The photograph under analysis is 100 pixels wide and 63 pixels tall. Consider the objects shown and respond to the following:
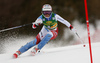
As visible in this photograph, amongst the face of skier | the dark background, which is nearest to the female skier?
the face of skier

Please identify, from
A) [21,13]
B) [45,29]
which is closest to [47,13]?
[45,29]

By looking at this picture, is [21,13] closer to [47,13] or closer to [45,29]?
[45,29]

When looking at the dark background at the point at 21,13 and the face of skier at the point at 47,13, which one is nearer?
the face of skier at the point at 47,13

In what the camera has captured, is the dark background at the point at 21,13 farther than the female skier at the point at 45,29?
Yes

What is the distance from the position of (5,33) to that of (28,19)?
0.50 m

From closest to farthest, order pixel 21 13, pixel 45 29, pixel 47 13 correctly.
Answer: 1. pixel 47 13
2. pixel 45 29
3. pixel 21 13

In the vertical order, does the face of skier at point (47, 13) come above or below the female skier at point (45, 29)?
above

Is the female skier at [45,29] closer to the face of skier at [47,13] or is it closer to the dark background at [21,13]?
the face of skier at [47,13]

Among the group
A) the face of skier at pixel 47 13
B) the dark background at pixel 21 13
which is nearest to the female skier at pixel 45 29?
the face of skier at pixel 47 13

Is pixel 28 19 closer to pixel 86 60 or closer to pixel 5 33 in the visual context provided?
pixel 5 33

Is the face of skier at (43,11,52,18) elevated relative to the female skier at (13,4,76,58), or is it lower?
elevated

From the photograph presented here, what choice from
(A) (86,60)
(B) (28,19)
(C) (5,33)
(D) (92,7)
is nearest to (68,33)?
(D) (92,7)

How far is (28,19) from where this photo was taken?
9.65 feet

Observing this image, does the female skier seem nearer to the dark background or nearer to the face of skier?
the face of skier
